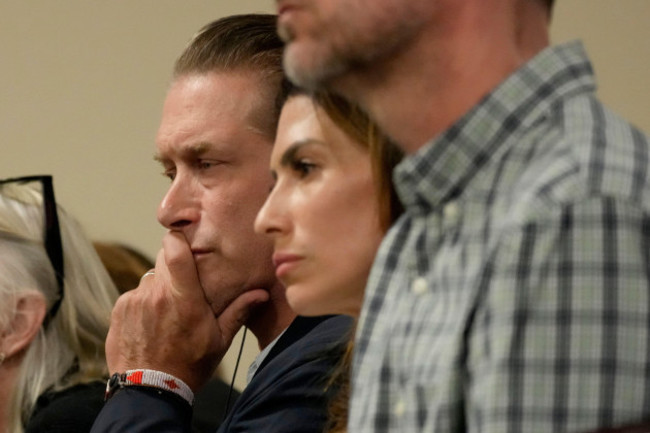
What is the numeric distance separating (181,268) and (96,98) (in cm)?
163

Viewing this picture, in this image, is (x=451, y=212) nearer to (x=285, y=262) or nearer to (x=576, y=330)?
(x=576, y=330)

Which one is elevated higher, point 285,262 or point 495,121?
point 495,121

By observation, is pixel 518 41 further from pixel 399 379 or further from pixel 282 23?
pixel 399 379

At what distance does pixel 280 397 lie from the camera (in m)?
1.68

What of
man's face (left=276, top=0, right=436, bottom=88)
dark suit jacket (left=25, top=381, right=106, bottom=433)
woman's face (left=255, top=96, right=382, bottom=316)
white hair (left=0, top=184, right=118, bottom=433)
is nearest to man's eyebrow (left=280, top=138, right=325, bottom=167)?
woman's face (left=255, top=96, right=382, bottom=316)

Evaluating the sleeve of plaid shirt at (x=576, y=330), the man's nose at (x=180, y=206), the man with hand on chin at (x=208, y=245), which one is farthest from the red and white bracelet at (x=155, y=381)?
the sleeve of plaid shirt at (x=576, y=330)

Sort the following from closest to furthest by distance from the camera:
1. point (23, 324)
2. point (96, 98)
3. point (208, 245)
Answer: point (208, 245) → point (23, 324) → point (96, 98)

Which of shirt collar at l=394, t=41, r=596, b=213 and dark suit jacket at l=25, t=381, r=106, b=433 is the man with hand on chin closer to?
dark suit jacket at l=25, t=381, r=106, b=433

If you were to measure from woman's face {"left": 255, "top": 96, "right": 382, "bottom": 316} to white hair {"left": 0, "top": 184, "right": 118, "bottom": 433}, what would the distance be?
48.6 inches

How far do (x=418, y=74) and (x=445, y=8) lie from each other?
6 cm

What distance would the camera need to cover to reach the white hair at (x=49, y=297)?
A: 2.51 m

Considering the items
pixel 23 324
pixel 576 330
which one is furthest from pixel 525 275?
pixel 23 324

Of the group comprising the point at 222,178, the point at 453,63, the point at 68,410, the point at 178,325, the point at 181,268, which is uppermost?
the point at 453,63

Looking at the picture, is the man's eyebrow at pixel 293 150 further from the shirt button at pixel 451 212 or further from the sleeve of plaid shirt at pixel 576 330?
the sleeve of plaid shirt at pixel 576 330
